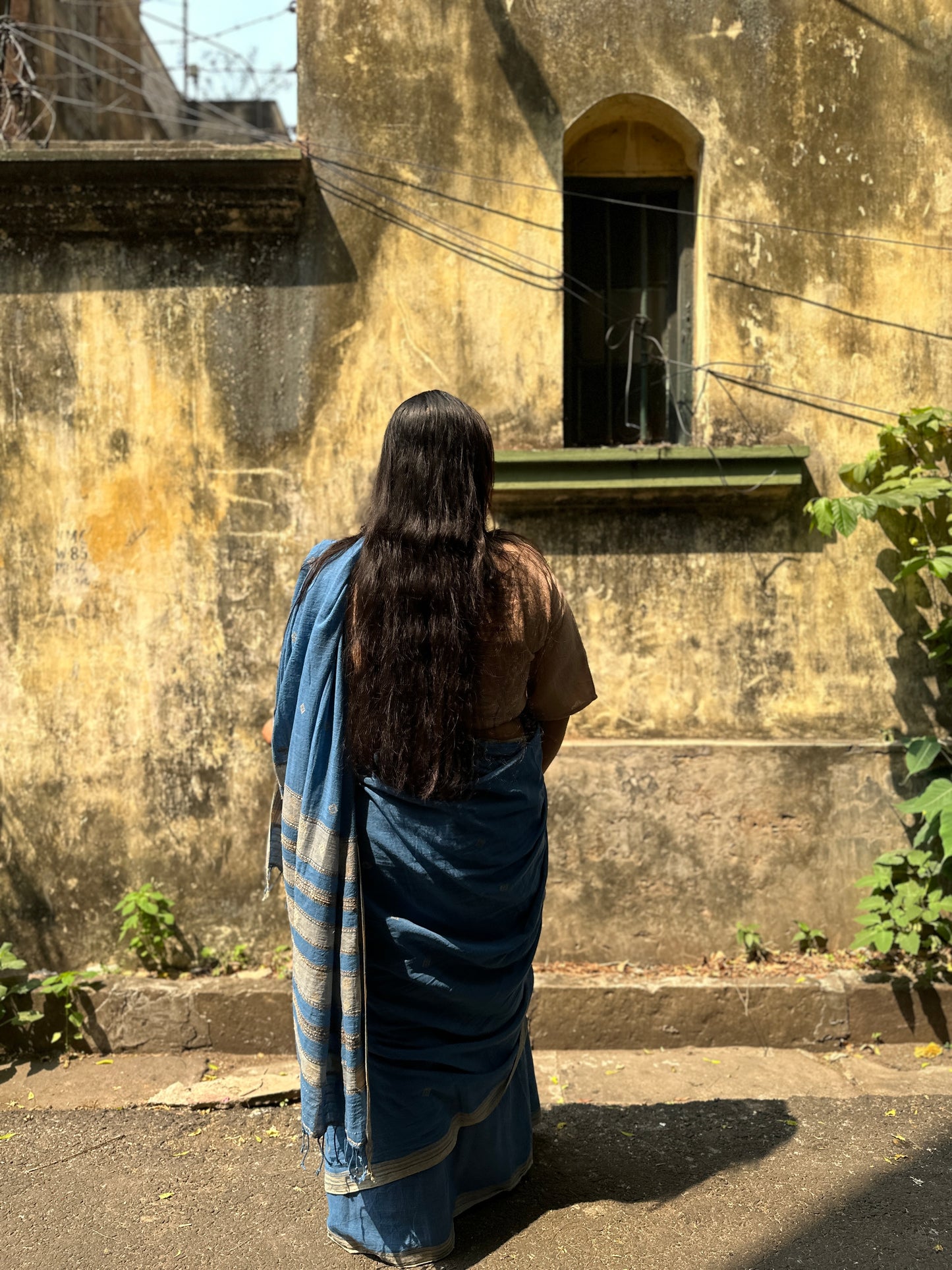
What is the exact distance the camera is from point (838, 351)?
4297mm

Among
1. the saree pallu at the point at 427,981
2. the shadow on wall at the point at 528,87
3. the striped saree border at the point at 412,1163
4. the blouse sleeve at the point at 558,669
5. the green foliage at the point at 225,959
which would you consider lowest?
the green foliage at the point at 225,959

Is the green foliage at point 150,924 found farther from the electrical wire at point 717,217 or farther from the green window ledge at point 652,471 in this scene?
the electrical wire at point 717,217

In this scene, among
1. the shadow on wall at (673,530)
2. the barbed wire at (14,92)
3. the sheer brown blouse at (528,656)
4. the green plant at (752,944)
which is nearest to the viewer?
the sheer brown blouse at (528,656)

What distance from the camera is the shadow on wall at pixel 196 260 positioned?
430 centimetres

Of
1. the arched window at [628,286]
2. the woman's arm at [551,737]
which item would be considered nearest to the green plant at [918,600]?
the arched window at [628,286]

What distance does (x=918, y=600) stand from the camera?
4309mm

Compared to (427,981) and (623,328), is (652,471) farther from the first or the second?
(427,981)

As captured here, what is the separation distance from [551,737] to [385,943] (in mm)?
694

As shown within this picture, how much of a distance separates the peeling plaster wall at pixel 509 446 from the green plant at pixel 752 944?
0.18 ft

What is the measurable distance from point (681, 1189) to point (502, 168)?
3720 millimetres

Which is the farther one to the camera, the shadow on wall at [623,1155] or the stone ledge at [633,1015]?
the stone ledge at [633,1015]

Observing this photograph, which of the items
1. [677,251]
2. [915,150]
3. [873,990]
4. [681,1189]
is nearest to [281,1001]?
[681,1189]

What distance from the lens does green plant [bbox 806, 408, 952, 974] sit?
3.88 meters

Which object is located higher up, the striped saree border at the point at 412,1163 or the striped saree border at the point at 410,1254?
the striped saree border at the point at 412,1163
